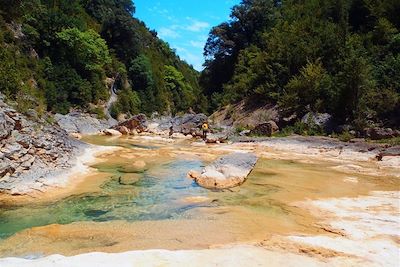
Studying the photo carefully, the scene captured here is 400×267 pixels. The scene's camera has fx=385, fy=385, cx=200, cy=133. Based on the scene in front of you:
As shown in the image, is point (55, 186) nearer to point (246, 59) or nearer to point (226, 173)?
point (226, 173)

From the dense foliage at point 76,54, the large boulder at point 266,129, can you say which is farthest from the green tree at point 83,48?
Answer: the large boulder at point 266,129

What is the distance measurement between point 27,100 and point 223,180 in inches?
355

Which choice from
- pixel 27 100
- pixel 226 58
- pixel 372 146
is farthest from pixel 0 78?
pixel 226 58

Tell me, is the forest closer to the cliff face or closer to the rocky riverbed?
the cliff face

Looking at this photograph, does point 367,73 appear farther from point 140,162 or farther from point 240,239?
point 240,239

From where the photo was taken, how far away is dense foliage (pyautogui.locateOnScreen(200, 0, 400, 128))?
25.1 meters

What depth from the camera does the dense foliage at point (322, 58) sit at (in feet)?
82.3

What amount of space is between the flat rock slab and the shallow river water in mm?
340

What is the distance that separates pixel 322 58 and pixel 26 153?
28450 mm

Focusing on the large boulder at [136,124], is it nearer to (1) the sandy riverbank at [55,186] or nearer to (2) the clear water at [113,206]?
(1) the sandy riverbank at [55,186]

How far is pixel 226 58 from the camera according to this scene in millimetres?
53125

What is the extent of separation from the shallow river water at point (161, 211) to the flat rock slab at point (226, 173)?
34 centimetres

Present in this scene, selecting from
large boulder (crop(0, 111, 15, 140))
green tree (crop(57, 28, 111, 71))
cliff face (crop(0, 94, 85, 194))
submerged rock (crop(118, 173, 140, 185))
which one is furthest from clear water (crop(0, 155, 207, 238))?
green tree (crop(57, 28, 111, 71))

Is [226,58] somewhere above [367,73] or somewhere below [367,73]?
above
